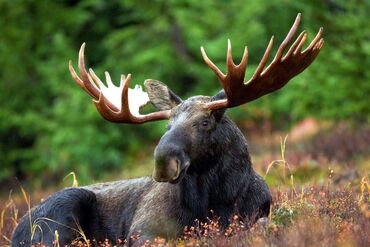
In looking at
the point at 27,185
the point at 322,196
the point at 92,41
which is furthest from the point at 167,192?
the point at 92,41

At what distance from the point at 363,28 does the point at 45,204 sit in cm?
914

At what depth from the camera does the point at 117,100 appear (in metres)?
7.52

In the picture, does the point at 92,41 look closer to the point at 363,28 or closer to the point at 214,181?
the point at 363,28

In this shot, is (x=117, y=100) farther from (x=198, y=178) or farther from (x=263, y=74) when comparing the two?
(x=263, y=74)

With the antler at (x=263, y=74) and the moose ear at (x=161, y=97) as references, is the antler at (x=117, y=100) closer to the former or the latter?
the moose ear at (x=161, y=97)

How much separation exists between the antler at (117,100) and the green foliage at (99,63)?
10935 mm

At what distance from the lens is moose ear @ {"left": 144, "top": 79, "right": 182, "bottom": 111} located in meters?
7.20

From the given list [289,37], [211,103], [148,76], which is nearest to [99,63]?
[148,76]

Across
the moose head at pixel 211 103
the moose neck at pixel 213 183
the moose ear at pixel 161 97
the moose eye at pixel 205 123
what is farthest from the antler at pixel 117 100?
the moose neck at pixel 213 183

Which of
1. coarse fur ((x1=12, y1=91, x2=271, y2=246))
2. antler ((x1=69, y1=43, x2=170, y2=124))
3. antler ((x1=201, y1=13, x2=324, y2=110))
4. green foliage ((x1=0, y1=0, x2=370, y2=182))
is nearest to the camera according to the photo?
coarse fur ((x1=12, y1=91, x2=271, y2=246))

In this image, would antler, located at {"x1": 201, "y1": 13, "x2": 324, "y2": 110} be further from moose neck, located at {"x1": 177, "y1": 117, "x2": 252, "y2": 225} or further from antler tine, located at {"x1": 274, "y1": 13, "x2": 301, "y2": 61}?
moose neck, located at {"x1": 177, "y1": 117, "x2": 252, "y2": 225}

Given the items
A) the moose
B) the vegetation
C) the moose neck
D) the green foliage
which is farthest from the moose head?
the green foliage

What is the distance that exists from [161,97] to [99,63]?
58.1 ft

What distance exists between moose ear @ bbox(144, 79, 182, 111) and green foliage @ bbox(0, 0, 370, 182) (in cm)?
1116
